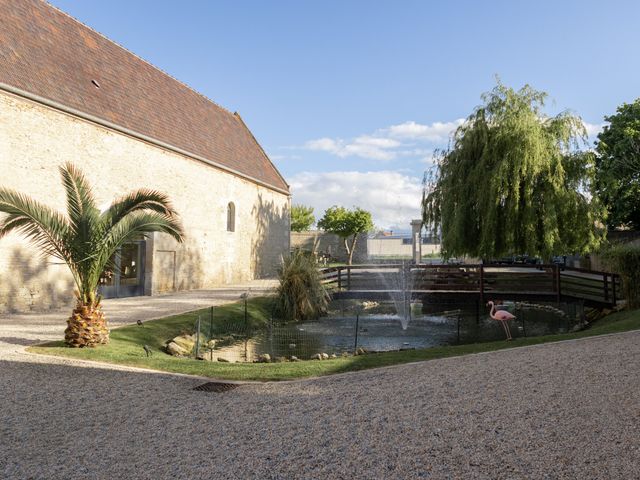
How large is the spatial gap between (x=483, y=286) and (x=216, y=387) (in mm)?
13672

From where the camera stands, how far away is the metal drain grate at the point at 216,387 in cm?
611

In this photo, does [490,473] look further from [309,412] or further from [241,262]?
[241,262]

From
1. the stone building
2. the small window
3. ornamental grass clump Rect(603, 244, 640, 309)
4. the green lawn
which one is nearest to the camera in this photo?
the green lawn

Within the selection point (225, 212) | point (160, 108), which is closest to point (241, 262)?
point (225, 212)

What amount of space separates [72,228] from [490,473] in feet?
26.8

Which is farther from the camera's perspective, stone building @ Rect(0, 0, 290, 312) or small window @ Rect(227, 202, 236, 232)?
small window @ Rect(227, 202, 236, 232)

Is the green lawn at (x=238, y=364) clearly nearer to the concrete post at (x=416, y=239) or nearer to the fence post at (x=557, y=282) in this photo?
the fence post at (x=557, y=282)

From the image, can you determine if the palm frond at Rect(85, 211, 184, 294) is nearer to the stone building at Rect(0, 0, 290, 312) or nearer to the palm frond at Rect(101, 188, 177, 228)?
the palm frond at Rect(101, 188, 177, 228)

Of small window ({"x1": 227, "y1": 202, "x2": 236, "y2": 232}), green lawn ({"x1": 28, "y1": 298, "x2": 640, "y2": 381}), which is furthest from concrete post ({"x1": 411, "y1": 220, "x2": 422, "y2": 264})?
green lawn ({"x1": 28, "y1": 298, "x2": 640, "y2": 381})

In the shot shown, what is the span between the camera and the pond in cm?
1127

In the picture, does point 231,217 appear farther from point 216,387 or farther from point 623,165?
point 623,165

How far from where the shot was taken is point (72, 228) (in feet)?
28.9

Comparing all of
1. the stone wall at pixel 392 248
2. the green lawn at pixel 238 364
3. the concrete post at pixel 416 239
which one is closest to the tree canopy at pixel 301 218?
the stone wall at pixel 392 248

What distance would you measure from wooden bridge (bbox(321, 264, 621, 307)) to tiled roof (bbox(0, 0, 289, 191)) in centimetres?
873
